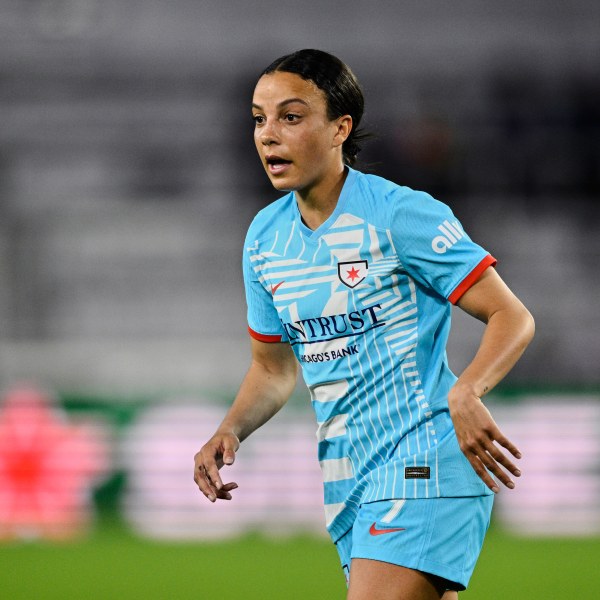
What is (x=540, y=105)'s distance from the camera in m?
13.2

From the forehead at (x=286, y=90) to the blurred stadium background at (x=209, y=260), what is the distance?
4.15 m

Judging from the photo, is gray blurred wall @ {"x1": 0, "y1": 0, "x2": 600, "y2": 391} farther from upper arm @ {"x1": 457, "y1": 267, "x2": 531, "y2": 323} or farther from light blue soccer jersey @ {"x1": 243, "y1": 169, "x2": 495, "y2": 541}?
upper arm @ {"x1": 457, "y1": 267, "x2": 531, "y2": 323}

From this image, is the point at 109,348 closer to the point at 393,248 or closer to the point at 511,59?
the point at 511,59

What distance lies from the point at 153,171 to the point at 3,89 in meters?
1.99

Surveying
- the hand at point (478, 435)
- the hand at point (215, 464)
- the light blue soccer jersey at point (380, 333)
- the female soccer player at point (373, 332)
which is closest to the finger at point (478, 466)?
the hand at point (478, 435)

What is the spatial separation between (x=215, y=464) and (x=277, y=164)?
88 centimetres

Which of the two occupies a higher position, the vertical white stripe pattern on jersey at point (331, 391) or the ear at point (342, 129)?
the ear at point (342, 129)

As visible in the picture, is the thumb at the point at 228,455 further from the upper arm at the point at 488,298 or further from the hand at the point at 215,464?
the upper arm at the point at 488,298

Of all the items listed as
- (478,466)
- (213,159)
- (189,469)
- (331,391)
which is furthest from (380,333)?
(213,159)

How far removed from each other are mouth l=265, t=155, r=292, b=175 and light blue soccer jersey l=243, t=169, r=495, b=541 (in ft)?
0.63

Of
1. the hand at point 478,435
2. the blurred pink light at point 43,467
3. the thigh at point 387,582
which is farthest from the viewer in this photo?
the blurred pink light at point 43,467

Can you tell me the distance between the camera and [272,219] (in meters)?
3.66

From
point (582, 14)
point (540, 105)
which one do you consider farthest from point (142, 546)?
point (582, 14)

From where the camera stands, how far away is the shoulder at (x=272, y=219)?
3621 millimetres
